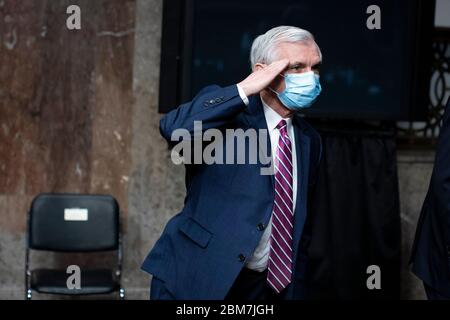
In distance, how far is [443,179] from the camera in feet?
9.46

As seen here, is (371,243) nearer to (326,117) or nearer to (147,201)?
(326,117)

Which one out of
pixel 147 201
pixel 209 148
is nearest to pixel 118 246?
pixel 147 201

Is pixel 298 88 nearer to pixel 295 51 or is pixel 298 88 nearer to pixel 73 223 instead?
pixel 295 51

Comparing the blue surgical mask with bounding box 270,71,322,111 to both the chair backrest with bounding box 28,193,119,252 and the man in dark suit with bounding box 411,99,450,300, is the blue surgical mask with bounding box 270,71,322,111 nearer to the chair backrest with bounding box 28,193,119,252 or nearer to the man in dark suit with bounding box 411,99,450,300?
the man in dark suit with bounding box 411,99,450,300

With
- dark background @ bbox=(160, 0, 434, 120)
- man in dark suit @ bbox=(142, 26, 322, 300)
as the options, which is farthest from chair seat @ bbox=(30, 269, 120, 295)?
man in dark suit @ bbox=(142, 26, 322, 300)

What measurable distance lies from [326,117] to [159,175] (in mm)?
1082

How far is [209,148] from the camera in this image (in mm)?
2650

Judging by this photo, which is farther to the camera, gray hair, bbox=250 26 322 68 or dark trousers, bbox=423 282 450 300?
dark trousers, bbox=423 282 450 300

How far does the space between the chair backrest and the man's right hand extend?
2.48m

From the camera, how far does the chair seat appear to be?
4500 mm

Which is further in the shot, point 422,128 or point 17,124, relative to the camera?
point 422,128

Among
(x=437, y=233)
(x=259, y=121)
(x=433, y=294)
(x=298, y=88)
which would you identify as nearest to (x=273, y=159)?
(x=259, y=121)

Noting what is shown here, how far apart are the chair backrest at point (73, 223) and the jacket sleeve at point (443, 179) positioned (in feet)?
7.87

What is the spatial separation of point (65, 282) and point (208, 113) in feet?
7.77
